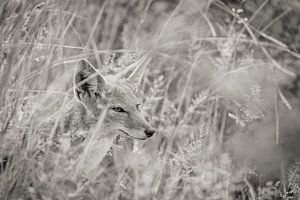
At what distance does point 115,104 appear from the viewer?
12.3 feet

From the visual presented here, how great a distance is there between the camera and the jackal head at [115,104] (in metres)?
3.61

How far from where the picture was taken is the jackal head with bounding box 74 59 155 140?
11.8 feet

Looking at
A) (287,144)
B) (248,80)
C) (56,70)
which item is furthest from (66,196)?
Answer: (287,144)

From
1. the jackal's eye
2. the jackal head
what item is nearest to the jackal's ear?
the jackal head

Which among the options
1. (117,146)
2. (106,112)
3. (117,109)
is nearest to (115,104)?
(117,109)

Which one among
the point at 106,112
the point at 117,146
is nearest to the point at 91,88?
the point at 106,112

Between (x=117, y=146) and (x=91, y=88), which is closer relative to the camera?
(x=117, y=146)

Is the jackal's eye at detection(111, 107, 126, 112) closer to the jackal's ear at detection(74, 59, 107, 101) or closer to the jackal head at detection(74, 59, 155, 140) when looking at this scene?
the jackal head at detection(74, 59, 155, 140)

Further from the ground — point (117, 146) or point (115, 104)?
point (115, 104)

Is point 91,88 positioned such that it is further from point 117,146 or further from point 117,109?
point 117,146

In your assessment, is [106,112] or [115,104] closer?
[106,112]

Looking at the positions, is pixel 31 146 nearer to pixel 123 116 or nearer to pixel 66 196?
pixel 66 196

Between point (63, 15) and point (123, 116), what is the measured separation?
94cm

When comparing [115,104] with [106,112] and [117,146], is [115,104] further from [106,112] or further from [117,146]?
[117,146]
